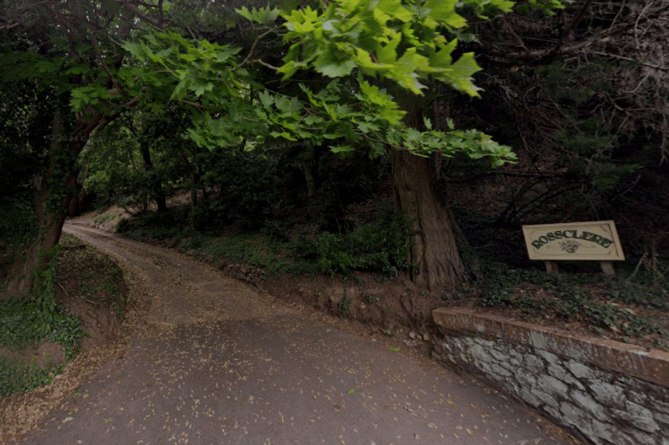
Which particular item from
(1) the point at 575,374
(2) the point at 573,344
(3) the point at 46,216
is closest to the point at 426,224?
(2) the point at 573,344

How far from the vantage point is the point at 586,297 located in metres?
3.52

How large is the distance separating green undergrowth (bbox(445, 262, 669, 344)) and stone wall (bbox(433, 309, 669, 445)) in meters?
0.33

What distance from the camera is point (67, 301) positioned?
4.40 m

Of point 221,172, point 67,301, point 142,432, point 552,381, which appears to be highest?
point 221,172

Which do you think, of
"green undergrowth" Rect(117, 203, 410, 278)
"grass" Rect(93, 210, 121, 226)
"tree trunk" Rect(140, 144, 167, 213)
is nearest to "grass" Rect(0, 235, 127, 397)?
"green undergrowth" Rect(117, 203, 410, 278)

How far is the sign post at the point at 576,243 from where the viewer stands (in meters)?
3.69

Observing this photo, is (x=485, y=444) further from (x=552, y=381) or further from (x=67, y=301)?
(x=67, y=301)

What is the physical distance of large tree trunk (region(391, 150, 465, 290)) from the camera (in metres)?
5.00

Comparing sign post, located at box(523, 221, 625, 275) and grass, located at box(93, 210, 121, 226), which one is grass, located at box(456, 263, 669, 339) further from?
grass, located at box(93, 210, 121, 226)

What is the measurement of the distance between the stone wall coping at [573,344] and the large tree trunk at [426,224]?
88cm

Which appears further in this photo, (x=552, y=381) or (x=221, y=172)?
(x=221, y=172)

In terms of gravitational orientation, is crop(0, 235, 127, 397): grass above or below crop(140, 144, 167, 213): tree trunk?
below

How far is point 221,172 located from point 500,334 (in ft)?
31.4

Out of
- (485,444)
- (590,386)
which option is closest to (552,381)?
(590,386)
